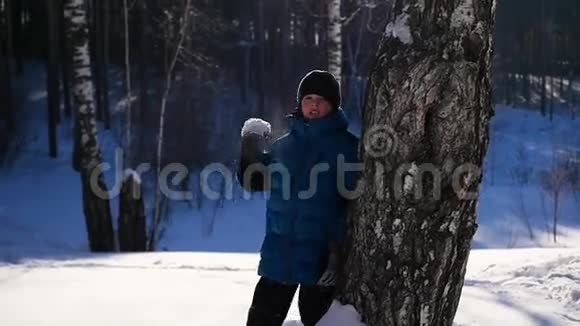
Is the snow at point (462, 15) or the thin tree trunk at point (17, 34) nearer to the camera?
the snow at point (462, 15)

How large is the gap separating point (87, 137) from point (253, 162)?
5.94 meters

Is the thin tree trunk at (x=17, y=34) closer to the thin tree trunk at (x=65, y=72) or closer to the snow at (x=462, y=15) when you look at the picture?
the thin tree trunk at (x=65, y=72)

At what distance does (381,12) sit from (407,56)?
19.5m

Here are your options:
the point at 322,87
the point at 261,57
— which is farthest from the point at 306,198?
the point at 261,57

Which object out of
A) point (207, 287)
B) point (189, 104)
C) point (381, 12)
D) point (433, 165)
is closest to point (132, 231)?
point (207, 287)

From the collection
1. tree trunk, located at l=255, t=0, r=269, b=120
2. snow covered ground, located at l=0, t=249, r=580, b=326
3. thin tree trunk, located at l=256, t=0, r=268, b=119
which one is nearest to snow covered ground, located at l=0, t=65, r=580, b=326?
A: snow covered ground, located at l=0, t=249, r=580, b=326

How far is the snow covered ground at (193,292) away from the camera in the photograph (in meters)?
3.60

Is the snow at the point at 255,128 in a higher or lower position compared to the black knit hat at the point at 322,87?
lower

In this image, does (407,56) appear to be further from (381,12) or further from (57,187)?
(381,12)

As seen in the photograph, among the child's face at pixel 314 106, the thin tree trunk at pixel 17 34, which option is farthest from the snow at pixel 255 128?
the thin tree trunk at pixel 17 34

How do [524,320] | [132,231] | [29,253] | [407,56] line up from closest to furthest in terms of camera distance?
[407,56]
[524,320]
[29,253]
[132,231]

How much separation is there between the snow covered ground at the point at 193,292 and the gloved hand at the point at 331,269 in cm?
12

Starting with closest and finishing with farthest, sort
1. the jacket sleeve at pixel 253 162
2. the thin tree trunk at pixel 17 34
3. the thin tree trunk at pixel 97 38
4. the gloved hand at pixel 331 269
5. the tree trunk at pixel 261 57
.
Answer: the gloved hand at pixel 331 269, the jacket sleeve at pixel 253 162, the thin tree trunk at pixel 97 38, the tree trunk at pixel 261 57, the thin tree trunk at pixel 17 34

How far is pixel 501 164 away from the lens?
21469mm
